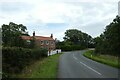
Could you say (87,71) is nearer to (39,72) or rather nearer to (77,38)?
(39,72)

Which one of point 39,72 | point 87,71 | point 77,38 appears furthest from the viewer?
point 77,38

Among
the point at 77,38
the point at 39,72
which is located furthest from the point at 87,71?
the point at 77,38

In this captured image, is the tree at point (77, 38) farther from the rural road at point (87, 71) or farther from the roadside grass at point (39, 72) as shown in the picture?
the roadside grass at point (39, 72)

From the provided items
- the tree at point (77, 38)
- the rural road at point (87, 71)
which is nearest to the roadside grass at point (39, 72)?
the rural road at point (87, 71)

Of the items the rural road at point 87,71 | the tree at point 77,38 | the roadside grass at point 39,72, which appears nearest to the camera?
the roadside grass at point 39,72

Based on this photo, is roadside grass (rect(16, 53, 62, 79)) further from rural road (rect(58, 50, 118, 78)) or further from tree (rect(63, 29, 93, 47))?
tree (rect(63, 29, 93, 47))

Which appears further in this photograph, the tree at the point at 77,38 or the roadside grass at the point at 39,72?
the tree at the point at 77,38

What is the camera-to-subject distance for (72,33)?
184 meters

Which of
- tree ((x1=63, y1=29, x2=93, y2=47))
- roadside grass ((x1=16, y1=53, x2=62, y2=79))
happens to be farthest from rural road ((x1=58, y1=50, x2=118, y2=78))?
A: tree ((x1=63, y1=29, x2=93, y2=47))

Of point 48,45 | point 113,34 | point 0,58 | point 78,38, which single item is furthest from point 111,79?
point 78,38

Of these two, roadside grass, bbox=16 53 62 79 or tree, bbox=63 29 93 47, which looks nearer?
roadside grass, bbox=16 53 62 79

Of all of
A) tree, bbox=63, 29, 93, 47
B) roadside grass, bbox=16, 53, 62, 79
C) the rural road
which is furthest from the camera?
tree, bbox=63, 29, 93, 47

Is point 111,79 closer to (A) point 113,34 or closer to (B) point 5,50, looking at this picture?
(B) point 5,50

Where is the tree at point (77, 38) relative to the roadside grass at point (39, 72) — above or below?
above
